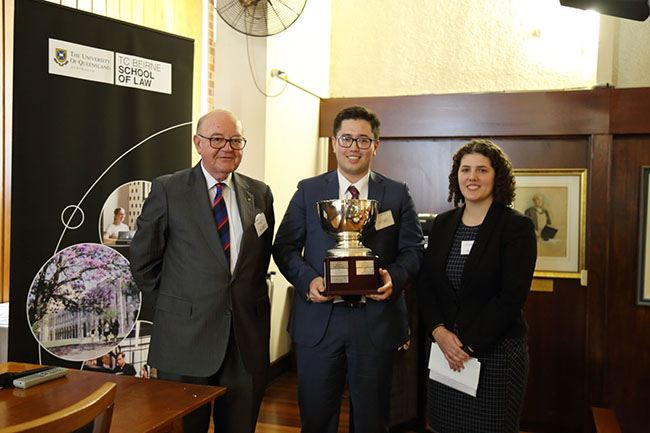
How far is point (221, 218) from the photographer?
2.32m

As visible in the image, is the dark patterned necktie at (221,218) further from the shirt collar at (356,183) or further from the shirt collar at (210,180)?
the shirt collar at (356,183)

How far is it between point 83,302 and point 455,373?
169 cm

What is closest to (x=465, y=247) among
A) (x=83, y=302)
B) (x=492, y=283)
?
(x=492, y=283)

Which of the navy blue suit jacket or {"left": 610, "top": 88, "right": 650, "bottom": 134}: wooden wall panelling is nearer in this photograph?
the navy blue suit jacket

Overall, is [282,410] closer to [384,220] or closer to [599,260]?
[384,220]

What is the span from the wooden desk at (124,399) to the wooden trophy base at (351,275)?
577mm

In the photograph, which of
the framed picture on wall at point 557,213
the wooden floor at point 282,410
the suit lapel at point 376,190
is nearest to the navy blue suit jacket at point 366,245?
the suit lapel at point 376,190

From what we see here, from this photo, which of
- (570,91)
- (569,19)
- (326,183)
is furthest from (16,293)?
(569,19)

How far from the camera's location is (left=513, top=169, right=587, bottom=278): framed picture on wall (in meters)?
4.24

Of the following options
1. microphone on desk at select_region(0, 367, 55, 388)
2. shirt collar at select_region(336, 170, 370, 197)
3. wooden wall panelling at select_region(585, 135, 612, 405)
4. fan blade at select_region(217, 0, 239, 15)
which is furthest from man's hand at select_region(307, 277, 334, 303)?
wooden wall panelling at select_region(585, 135, 612, 405)

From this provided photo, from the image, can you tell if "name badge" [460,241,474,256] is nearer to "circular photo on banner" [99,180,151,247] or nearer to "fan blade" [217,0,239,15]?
"circular photo on banner" [99,180,151,247]

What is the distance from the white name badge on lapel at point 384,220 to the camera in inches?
94.3

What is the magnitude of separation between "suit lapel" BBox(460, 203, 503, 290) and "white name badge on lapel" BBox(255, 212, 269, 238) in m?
0.79

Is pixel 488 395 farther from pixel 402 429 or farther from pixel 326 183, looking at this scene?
pixel 402 429
